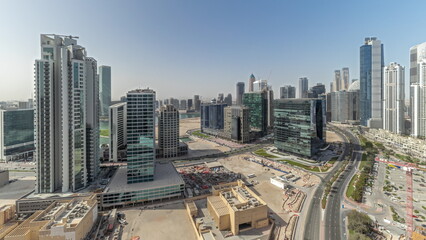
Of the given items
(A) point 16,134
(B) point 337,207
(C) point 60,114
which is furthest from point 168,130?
(B) point 337,207

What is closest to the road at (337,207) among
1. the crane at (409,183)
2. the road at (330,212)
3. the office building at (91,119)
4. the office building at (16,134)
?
the road at (330,212)

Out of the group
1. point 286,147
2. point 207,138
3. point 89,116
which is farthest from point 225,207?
point 207,138

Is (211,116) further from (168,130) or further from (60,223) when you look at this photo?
(60,223)

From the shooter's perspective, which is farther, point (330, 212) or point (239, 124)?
point (239, 124)

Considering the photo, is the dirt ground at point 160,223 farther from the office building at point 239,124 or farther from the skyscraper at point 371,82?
the skyscraper at point 371,82

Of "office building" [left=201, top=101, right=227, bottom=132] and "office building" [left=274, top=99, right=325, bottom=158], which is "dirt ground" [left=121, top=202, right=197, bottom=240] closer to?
"office building" [left=274, top=99, right=325, bottom=158]

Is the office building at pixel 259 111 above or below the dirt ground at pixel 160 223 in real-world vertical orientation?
above
